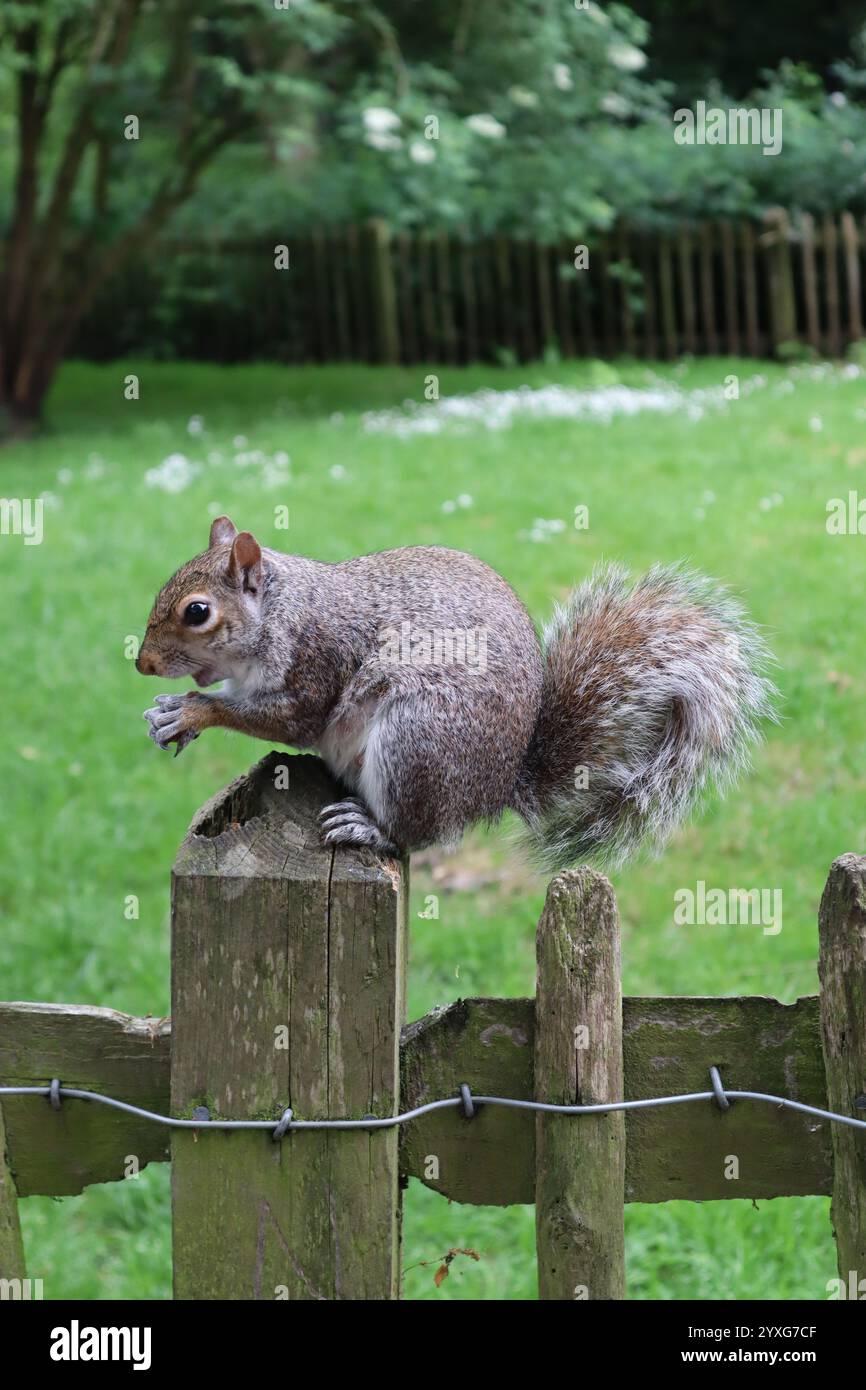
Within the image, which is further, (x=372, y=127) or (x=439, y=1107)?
(x=372, y=127)

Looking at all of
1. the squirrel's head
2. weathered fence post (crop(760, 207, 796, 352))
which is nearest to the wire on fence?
the squirrel's head

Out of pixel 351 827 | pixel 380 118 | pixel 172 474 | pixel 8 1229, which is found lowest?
pixel 8 1229

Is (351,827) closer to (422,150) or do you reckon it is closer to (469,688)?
(469,688)

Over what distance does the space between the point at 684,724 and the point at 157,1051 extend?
58cm

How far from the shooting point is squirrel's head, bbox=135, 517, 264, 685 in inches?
58.7

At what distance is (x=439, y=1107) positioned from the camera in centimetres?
113

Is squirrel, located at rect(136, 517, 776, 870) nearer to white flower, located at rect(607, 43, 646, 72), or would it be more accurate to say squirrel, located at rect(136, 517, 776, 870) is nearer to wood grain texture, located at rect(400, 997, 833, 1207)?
wood grain texture, located at rect(400, 997, 833, 1207)

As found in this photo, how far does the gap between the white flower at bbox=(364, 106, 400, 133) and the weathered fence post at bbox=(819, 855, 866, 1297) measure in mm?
5943

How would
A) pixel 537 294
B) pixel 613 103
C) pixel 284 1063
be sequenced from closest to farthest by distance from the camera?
pixel 284 1063 → pixel 613 103 → pixel 537 294

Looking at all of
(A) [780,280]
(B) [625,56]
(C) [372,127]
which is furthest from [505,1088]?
(A) [780,280]

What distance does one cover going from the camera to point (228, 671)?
1.54 meters

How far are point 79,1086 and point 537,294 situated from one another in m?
8.76

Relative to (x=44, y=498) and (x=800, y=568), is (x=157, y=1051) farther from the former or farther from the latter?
(x=44, y=498)
